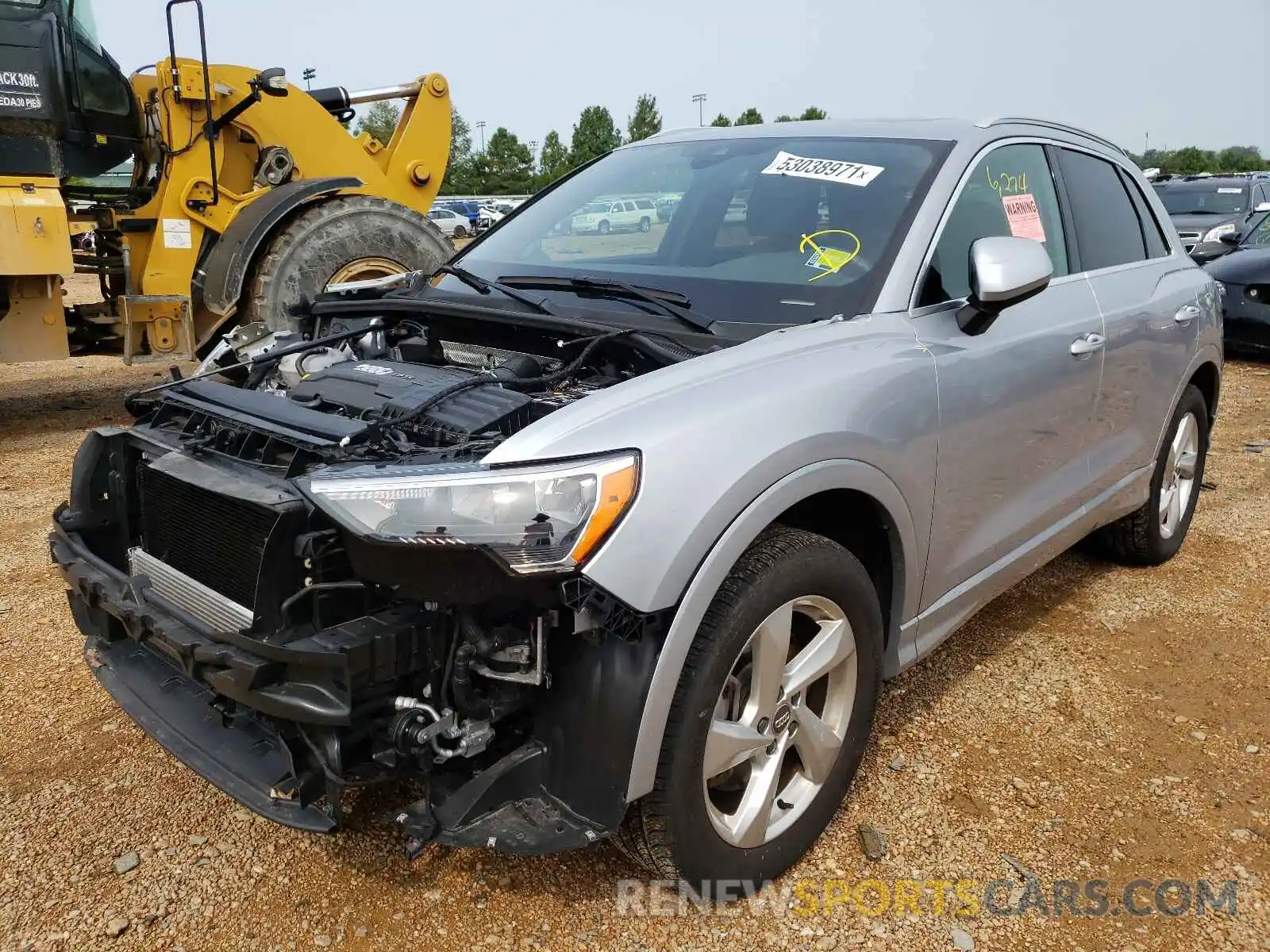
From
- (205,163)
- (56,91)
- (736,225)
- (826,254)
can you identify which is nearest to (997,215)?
(826,254)

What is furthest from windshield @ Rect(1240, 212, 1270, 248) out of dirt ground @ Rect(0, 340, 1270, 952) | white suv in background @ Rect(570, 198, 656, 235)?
white suv in background @ Rect(570, 198, 656, 235)

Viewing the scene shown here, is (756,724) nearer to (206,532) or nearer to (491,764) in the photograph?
(491,764)

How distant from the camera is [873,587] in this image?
2.48m

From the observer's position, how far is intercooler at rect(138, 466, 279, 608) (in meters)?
2.09

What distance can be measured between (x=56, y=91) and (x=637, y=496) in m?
6.22

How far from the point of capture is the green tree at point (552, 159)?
69.0m

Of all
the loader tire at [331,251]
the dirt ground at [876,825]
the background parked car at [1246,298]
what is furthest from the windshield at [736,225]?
the background parked car at [1246,298]

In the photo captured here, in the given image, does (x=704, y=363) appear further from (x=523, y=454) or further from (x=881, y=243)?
(x=881, y=243)

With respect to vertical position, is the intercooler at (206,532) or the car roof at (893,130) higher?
the car roof at (893,130)

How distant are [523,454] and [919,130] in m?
1.92

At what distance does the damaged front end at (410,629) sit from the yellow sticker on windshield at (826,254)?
95 cm

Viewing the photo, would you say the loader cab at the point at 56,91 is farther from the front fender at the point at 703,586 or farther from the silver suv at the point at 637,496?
the front fender at the point at 703,586

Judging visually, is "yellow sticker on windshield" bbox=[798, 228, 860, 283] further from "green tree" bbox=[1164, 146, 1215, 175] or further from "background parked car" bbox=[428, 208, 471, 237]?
"green tree" bbox=[1164, 146, 1215, 175]

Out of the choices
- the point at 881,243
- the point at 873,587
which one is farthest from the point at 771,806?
the point at 881,243
